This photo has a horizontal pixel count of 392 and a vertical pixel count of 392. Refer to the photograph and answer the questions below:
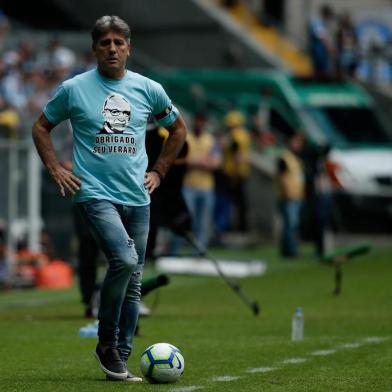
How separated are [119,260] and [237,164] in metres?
17.4

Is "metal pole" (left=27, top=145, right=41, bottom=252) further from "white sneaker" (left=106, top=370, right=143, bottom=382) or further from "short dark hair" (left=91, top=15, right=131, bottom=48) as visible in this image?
"short dark hair" (left=91, top=15, right=131, bottom=48)

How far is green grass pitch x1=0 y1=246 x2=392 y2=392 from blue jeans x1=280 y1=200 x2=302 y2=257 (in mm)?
3084

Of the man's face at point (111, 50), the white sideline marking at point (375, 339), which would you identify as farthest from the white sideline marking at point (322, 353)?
the man's face at point (111, 50)

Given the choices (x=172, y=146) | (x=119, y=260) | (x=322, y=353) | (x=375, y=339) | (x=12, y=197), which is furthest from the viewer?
(x=12, y=197)

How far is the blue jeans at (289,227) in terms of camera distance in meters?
24.7

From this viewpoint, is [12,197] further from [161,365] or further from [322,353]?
[161,365]

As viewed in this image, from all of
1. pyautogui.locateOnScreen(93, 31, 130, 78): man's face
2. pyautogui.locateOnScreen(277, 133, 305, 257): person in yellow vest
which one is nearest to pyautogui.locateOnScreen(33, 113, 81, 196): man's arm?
pyautogui.locateOnScreen(93, 31, 130, 78): man's face

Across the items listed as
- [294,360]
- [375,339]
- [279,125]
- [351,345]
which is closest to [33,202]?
[375,339]

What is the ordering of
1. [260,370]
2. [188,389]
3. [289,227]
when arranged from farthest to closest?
[289,227] < [260,370] < [188,389]

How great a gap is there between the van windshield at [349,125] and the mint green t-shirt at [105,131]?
62.2ft

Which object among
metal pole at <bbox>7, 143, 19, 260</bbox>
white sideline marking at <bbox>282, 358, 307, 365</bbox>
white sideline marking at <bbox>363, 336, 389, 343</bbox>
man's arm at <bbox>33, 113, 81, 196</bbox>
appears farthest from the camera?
metal pole at <bbox>7, 143, 19, 260</bbox>

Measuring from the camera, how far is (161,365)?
9.59 metres

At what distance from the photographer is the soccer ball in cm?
957

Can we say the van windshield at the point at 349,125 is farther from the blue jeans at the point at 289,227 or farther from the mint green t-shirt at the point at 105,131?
the mint green t-shirt at the point at 105,131
